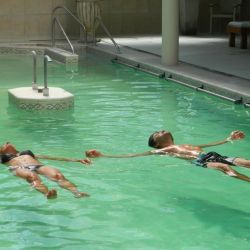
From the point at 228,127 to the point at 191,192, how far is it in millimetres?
3016

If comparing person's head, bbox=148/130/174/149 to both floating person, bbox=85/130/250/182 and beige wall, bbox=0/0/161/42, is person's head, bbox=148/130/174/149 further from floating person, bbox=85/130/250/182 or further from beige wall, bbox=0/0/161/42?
beige wall, bbox=0/0/161/42

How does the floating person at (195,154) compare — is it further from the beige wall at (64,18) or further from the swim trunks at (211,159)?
the beige wall at (64,18)

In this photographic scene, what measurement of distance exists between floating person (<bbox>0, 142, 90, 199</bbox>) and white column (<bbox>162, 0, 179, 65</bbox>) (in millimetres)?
7593

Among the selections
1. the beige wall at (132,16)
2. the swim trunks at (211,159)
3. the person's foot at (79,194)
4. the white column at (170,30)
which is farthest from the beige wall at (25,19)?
the person's foot at (79,194)

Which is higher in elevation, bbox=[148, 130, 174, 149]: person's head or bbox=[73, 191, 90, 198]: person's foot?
bbox=[148, 130, 174, 149]: person's head

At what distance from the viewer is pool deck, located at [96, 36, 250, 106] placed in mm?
11379

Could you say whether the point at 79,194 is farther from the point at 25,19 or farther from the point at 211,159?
the point at 25,19

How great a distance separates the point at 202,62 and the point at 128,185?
27.4ft

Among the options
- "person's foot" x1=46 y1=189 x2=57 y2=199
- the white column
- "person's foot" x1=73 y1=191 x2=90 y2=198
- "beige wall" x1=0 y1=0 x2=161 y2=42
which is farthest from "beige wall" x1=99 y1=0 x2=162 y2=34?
"person's foot" x1=46 y1=189 x2=57 y2=199

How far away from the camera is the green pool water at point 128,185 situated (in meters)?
5.21

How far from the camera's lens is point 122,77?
13797 millimetres

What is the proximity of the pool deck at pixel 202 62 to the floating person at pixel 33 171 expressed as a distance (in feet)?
15.3

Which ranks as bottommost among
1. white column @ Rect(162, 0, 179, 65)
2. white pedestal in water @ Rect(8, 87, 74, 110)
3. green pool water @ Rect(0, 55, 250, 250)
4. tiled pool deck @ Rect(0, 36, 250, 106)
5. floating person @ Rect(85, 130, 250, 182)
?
green pool water @ Rect(0, 55, 250, 250)

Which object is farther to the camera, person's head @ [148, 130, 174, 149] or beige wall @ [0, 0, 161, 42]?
beige wall @ [0, 0, 161, 42]
